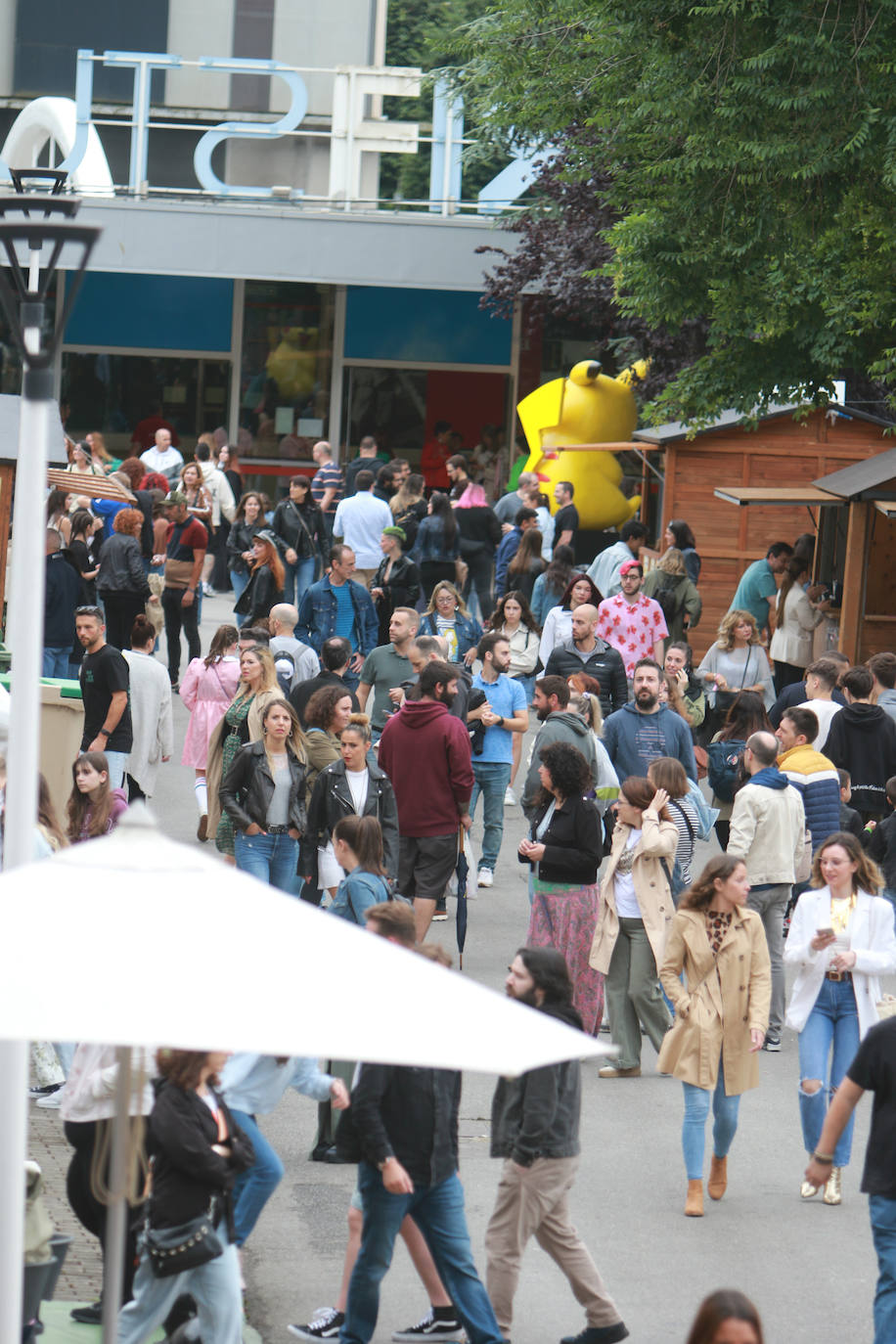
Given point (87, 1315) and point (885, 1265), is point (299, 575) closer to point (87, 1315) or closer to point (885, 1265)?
point (87, 1315)

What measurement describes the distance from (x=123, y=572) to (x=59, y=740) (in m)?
4.86

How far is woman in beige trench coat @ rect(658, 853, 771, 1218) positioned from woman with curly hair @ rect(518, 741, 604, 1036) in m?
1.60

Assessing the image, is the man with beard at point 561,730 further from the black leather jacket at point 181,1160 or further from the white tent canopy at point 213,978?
the white tent canopy at point 213,978

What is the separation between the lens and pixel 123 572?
17266 mm

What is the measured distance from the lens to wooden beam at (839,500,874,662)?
18.8 metres

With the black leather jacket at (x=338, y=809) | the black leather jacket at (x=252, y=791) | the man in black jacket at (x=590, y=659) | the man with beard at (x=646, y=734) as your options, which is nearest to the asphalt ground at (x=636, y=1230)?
the black leather jacket at (x=338, y=809)

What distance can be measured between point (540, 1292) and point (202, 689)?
709cm

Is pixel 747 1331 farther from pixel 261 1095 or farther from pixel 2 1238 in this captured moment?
pixel 261 1095

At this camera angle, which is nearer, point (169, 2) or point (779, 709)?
point (779, 709)

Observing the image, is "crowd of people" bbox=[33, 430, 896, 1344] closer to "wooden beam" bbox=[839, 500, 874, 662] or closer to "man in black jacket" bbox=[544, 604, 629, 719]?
"man in black jacket" bbox=[544, 604, 629, 719]

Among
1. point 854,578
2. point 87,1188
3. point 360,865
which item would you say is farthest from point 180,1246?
point 854,578

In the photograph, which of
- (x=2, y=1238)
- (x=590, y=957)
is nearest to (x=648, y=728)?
(x=590, y=957)

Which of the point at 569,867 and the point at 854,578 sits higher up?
the point at 854,578

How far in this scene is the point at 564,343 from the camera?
115ft
